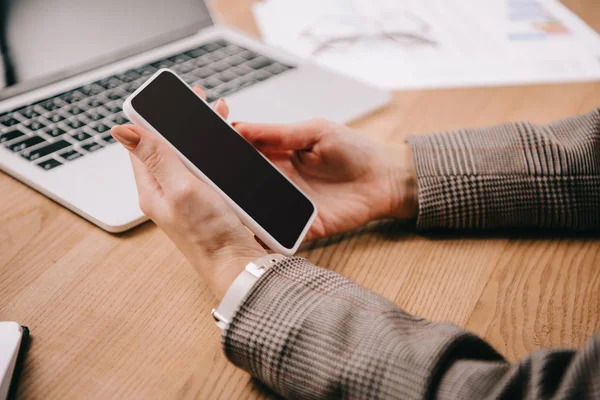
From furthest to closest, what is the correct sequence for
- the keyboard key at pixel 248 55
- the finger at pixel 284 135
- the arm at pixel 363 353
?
the keyboard key at pixel 248 55 → the finger at pixel 284 135 → the arm at pixel 363 353

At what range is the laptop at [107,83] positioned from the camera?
547 mm

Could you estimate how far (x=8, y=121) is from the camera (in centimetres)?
60

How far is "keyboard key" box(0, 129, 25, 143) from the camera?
57cm

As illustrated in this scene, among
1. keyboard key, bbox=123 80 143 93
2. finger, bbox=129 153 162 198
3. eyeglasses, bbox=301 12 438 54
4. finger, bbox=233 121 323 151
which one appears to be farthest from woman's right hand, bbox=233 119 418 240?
eyeglasses, bbox=301 12 438 54

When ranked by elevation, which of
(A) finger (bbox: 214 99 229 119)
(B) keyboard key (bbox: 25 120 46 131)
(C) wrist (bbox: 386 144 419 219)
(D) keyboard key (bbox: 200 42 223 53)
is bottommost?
(C) wrist (bbox: 386 144 419 219)

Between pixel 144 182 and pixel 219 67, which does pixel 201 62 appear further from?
pixel 144 182

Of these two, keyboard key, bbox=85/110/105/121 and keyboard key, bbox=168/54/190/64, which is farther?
keyboard key, bbox=168/54/190/64

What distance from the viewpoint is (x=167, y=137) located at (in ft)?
1.53

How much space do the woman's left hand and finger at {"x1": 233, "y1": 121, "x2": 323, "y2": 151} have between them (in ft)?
0.34

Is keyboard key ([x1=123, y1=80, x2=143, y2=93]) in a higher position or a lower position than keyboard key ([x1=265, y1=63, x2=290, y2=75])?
higher

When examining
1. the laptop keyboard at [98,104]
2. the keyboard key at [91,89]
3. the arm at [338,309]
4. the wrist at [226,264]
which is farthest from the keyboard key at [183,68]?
the wrist at [226,264]

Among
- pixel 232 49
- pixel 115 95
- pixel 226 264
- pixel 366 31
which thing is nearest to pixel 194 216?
pixel 226 264

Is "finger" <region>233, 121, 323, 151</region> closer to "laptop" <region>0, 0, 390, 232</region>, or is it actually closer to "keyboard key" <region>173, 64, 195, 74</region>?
"laptop" <region>0, 0, 390, 232</region>

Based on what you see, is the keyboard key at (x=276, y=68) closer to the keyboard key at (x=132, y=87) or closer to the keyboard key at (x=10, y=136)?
the keyboard key at (x=132, y=87)
